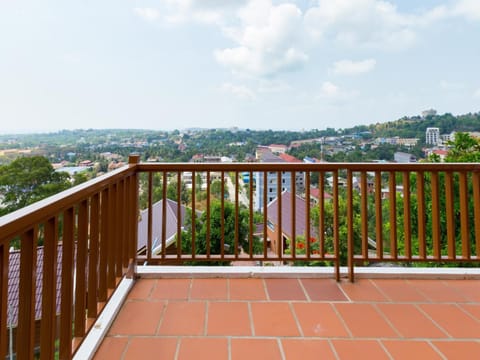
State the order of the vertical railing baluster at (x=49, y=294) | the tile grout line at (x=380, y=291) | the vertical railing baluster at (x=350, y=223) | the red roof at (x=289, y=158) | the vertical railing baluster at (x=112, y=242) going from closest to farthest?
the vertical railing baluster at (x=49, y=294) → the vertical railing baluster at (x=112, y=242) → the tile grout line at (x=380, y=291) → the vertical railing baluster at (x=350, y=223) → the red roof at (x=289, y=158)

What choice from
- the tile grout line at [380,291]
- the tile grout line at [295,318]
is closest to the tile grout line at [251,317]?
the tile grout line at [295,318]

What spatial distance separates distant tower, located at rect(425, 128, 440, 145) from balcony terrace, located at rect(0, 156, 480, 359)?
1688mm

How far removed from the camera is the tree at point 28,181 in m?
1.20

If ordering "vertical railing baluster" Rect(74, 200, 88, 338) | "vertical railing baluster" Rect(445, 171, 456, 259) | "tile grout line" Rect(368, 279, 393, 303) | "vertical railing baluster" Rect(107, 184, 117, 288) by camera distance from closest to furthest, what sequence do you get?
"vertical railing baluster" Rect(74, 200, 88, 338), "vertical railing baluster" Rect(107, 184, 117, 288), "tile grout line" Rect(368, 279, 393, 303), "vertical railing baluster" Rect(445, 171, 456, 259)

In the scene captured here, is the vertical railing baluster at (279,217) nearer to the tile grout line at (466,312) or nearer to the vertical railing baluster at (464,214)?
the tile grout line at (466,312)

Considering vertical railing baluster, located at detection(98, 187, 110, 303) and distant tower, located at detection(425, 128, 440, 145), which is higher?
distant tower, located at detection(425, 128, 440, 145)

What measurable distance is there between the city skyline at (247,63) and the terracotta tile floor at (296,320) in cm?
219

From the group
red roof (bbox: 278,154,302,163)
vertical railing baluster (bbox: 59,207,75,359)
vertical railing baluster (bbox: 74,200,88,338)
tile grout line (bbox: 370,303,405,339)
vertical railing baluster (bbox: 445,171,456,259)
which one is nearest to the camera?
vertical railing baluster (bbox: 59,207,75,359)

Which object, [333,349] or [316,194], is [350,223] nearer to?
[316,194]

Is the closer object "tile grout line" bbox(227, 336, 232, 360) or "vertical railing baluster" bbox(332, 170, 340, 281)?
"tile grout line" bbox(227, 336, 232, 360)

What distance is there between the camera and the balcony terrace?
1.03m

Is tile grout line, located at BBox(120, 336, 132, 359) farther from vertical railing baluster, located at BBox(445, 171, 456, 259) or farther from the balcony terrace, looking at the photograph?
vertical railing baluster, located at BBox(445, 171, 456, 259)

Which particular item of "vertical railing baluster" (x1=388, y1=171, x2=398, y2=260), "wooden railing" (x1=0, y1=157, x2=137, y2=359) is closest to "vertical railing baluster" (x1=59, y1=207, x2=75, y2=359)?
"wooden railing" (x1=0, y1=157, x2=137, y2=359)

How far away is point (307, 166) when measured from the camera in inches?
90.4
